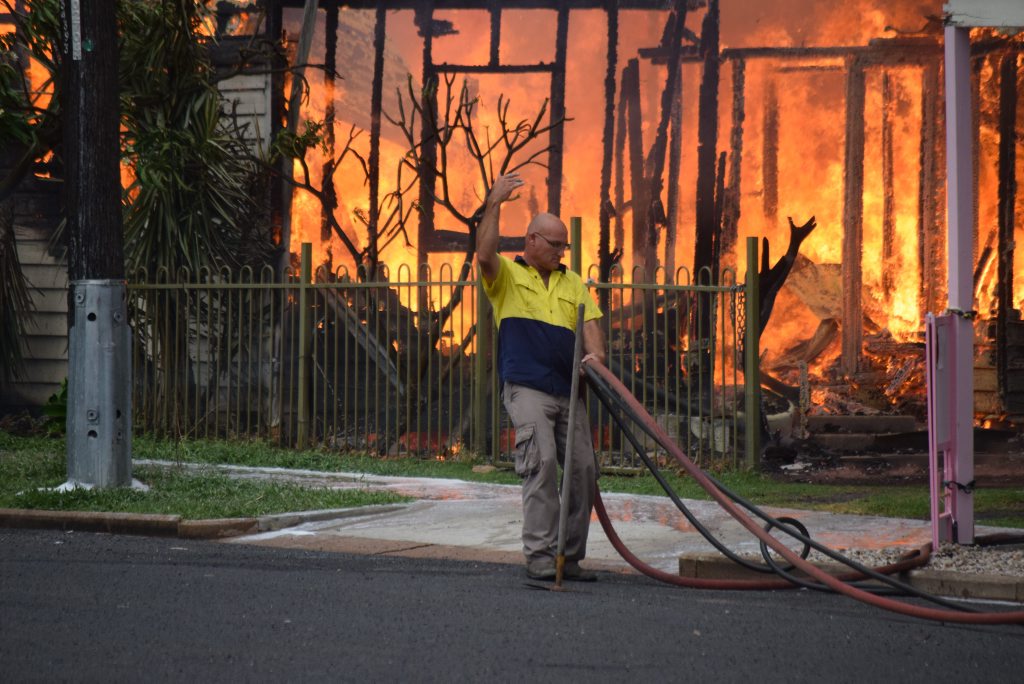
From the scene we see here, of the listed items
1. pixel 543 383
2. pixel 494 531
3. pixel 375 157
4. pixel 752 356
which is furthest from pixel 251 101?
pixel 543 383

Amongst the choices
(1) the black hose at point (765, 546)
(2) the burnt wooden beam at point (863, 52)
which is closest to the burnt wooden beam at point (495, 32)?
(2) the burnt wooden beam at point (863, 52)

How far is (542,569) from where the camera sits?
691 centimetres

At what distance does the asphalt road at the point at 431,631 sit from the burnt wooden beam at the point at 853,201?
8.93 meters

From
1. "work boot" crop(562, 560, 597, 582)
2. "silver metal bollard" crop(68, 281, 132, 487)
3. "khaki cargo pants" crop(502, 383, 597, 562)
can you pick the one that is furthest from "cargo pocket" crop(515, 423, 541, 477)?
"silver metal bollard" crop(68, 281, 132, 487)

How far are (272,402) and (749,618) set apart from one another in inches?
359

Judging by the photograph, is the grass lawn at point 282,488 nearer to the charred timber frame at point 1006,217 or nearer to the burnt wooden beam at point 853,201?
the charred timber frame at point 1006,217

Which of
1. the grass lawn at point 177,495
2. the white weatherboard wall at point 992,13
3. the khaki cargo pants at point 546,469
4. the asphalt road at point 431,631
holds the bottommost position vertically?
the asphalt road at point 431,631

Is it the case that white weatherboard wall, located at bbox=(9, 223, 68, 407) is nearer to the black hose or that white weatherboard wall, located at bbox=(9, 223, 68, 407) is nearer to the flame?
the flame

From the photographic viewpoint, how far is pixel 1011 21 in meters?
7.45

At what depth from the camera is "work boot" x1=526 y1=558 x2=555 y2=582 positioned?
6893 millimetres

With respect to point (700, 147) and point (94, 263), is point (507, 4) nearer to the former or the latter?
point (700, 147)

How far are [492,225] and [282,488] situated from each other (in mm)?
4234

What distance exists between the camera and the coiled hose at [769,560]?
5773 millimetres

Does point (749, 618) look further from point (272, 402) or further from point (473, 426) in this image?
point (272, 402)
